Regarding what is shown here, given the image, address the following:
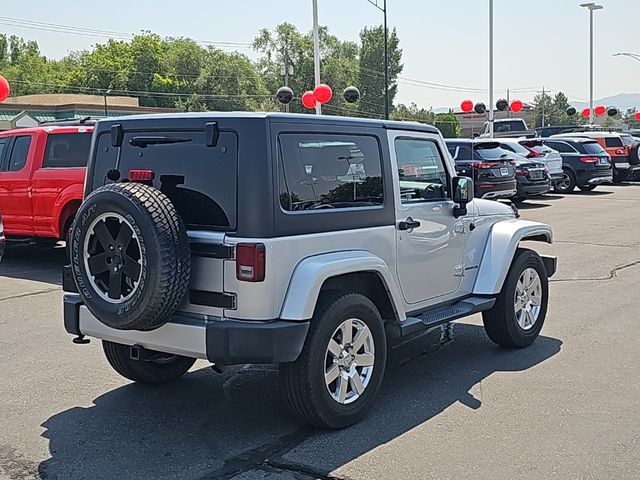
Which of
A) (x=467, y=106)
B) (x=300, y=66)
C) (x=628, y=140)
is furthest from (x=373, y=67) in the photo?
(x=628, y=140)

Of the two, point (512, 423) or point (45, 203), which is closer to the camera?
point (512, 423)

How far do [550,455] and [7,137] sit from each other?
967 centimetres

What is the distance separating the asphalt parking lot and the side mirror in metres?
1.23

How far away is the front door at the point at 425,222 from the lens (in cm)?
551

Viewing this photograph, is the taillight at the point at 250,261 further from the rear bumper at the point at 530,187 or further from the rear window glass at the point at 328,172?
the rear bumper at the point at 530,187

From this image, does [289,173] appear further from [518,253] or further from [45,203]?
[45,203]

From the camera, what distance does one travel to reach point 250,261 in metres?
4.40

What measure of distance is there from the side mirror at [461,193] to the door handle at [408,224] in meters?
0.58

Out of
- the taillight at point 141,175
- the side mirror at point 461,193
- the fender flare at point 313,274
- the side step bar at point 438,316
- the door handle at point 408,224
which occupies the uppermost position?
the taillight at point 141,175

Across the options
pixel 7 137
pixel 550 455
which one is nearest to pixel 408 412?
pixel 550 455

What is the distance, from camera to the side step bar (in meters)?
5.37

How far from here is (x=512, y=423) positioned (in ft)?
16.1

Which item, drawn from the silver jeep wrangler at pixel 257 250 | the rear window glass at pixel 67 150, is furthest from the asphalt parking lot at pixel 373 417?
the rear window glass at pixel 67 150

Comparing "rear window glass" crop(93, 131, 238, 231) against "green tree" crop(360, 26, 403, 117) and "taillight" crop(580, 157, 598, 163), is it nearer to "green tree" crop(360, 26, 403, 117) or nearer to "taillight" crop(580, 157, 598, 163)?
"taillight" crop(580, 157, 598, 163)
